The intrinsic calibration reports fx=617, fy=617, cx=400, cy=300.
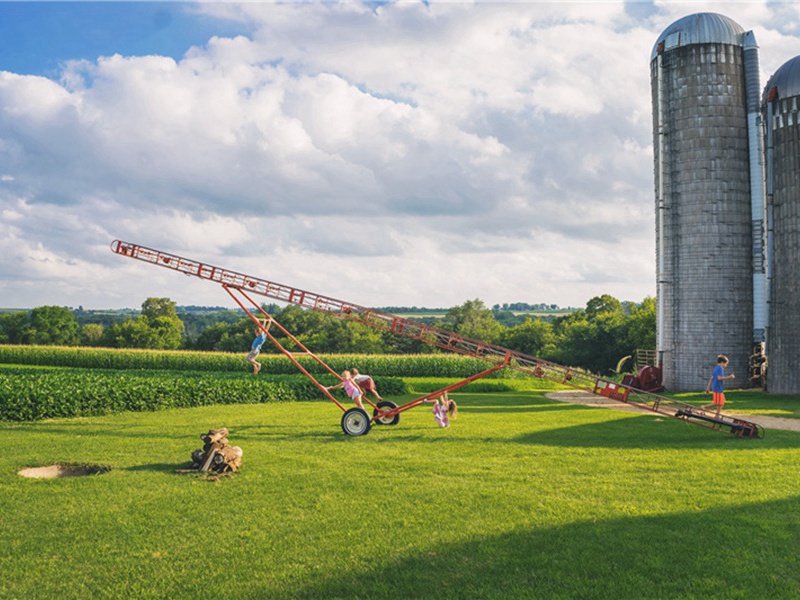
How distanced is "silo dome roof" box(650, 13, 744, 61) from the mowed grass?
931 inches

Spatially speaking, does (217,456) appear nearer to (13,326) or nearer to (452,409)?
(452,409)

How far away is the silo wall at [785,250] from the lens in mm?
27516

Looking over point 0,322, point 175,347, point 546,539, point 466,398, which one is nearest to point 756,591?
point 546,539

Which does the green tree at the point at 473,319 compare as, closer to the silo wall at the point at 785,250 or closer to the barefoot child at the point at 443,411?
the silo wall at the point at 785,250

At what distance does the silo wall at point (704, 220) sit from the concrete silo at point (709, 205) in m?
0.05

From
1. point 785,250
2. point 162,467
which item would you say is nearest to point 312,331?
point 785,250

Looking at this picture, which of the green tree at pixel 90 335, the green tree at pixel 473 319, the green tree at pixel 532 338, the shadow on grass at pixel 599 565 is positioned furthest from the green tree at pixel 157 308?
the shadow on grass at pixel 599 565

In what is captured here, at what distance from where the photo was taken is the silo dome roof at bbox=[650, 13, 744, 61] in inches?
1236

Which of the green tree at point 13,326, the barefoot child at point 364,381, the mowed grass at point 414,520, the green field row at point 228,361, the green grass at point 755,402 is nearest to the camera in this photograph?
the mowed grass at point 414,520

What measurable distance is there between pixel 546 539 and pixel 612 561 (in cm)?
96

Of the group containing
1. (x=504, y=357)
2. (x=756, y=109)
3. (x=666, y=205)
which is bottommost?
(x=504, y=357)

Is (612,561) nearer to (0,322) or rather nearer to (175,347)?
(175,347)

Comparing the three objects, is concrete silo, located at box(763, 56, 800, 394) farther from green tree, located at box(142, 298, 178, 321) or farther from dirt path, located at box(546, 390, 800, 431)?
green tree, located at box(142, 298, 178, 321)

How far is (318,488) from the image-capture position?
11.0 m
